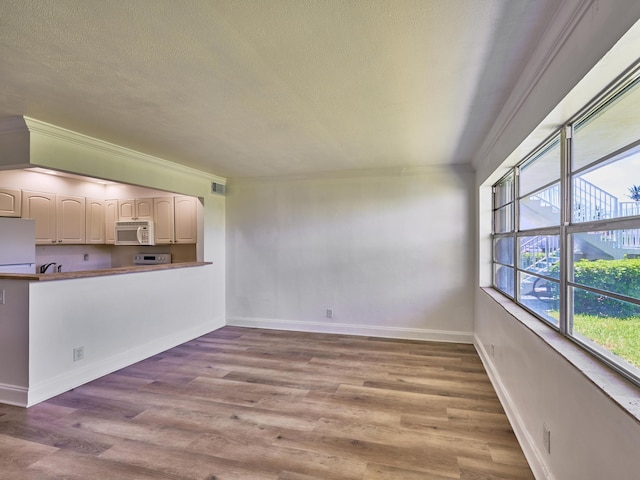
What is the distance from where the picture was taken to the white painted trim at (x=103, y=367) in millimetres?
2969

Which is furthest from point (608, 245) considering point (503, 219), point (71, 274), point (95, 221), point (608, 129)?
point (95, 221)

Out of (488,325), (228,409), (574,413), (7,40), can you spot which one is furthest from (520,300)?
(7,40)

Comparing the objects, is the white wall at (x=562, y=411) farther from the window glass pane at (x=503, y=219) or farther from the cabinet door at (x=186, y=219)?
the cabinet door at (x=186, y=219)

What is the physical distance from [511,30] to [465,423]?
2.51 meters

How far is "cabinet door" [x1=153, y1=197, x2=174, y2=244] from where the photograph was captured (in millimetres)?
5500

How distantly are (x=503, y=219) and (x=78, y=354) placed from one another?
4.37 m

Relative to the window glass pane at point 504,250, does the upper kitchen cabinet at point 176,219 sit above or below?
above

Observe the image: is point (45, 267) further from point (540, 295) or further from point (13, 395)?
point (540, 295)

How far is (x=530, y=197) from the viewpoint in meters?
2.58

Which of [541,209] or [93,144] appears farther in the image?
[93,144]

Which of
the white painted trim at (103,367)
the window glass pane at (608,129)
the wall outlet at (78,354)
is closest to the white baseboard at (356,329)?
the white painted trim at (103,367)

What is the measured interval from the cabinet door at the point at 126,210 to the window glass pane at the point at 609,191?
5820mm

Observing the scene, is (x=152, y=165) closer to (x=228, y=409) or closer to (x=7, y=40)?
(x=7, y=40)

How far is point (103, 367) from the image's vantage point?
3525 millimetres
